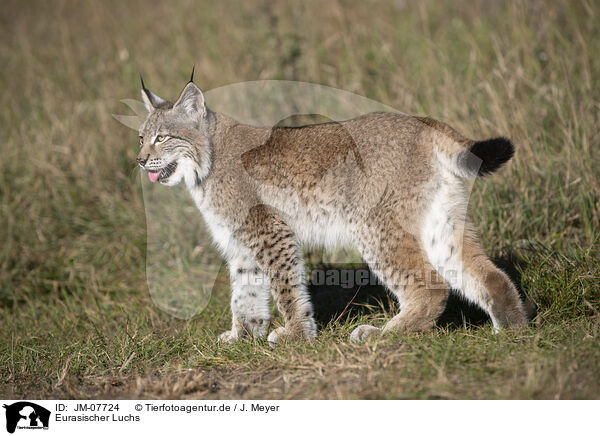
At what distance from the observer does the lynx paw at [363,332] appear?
3.39m

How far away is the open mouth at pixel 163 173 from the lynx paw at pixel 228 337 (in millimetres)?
1153

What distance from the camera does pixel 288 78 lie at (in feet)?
20.7

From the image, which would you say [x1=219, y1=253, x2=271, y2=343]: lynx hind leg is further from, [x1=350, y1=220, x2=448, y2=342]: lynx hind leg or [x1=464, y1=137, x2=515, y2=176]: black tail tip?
[x1=464, y1=137, x2=515, y2=176]: black tail tip

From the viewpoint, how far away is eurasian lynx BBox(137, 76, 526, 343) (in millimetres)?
3420

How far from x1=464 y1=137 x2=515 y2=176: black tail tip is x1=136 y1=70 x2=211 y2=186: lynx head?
175cm

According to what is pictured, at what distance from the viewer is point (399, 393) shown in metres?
2.64

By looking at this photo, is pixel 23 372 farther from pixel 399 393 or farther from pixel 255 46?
pixel 255 46

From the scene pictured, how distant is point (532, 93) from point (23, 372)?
4.88 metres

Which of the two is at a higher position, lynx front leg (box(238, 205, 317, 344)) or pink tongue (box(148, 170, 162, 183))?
pink tongue (box(148, 170, 162, 183))

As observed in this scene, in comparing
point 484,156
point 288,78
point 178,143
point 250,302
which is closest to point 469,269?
point 484,156
